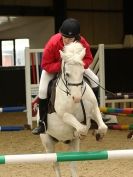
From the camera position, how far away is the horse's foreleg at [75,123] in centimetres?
389

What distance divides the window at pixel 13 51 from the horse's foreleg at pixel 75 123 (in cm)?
1209

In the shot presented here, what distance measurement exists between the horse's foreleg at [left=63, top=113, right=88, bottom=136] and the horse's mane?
47 cm

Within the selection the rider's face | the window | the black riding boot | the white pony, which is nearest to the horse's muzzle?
the white pony

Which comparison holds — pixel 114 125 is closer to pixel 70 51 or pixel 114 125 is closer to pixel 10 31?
pixel 70 51

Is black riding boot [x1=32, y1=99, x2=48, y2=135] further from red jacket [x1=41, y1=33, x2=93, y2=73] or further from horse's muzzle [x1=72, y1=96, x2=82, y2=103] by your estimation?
horse's muzzle [x1=72, y1=96, x2=82, y2=103]

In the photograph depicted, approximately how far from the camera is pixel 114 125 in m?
8.89

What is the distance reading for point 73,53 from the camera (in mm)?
3875

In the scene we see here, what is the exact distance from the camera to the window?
52.4 feet

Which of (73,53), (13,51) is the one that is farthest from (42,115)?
(13,51)

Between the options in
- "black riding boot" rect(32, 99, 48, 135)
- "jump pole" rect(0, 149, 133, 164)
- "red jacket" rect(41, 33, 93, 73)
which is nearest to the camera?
"jump pole" rect(0, 149, 133, 164)

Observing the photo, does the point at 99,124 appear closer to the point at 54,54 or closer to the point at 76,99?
the point at 76,99

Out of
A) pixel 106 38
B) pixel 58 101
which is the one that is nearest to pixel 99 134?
pixel 58 101

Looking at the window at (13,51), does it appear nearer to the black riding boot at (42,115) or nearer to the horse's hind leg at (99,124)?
the black riding boot at (42,115)

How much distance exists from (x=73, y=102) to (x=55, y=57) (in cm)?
56
